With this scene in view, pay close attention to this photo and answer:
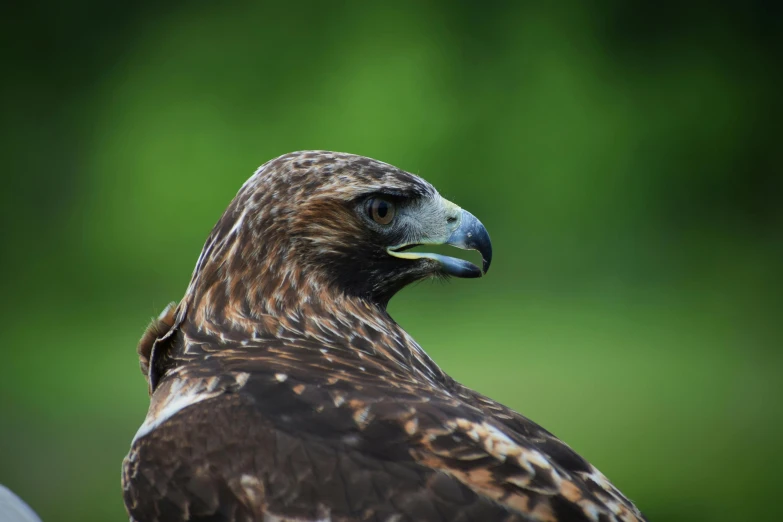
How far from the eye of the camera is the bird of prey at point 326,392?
136cm

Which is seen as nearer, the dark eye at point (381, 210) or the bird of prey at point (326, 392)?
the bird of prey at point (326, 392)

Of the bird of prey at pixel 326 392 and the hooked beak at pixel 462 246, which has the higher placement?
the hooked beak at pixel 462 246

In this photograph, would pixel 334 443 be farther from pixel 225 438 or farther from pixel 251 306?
pixel 251 306

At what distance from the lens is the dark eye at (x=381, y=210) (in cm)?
181

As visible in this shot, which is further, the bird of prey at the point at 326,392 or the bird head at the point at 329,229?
the bird head at the point at 329,229

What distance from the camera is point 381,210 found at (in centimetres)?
183

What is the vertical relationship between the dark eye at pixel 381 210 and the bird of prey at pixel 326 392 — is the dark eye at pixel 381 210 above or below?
above

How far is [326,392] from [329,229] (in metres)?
0.39

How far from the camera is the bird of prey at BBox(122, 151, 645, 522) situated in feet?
4.46

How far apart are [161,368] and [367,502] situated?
606 mm

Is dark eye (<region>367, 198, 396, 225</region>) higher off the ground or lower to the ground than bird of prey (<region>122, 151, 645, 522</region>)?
higher

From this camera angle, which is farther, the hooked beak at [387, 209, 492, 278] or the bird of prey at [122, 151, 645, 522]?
the hooked beak at [387, 209, 492, 278]

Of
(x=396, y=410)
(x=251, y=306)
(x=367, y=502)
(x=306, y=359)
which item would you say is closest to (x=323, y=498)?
(x=367, y=502)

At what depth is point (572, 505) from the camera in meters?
1.35
